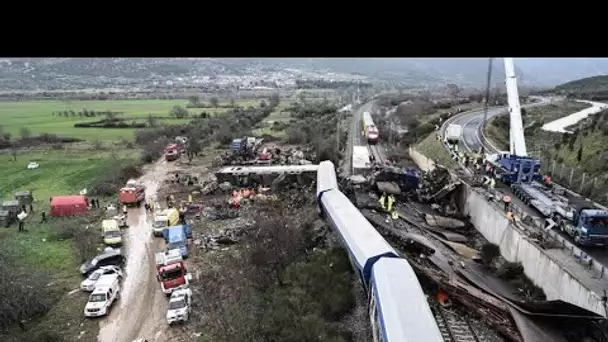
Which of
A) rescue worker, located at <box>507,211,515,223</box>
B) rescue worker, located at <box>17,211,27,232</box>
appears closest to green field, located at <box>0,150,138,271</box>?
rescue worker, located at <box>17,211,27,232</box>

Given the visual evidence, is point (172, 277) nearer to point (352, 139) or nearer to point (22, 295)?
point (22, 295)

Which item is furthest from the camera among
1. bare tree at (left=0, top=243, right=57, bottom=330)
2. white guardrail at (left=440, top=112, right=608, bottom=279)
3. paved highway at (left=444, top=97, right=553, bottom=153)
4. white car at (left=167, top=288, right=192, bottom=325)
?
paved highway at (left=444, top=97, right=553, bottom=153)

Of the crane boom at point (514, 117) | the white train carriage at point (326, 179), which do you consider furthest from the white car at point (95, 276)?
the crane boom at point (514, 117)

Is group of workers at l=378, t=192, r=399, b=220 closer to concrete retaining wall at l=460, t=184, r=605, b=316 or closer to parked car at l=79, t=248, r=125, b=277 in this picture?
concrete retaining wall at l=460, t=184, r=605, b=316

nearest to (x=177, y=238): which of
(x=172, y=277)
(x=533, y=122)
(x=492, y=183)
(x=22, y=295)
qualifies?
(x=172, y=277)

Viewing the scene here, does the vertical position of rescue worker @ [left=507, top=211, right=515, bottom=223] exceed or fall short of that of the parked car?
it exceeds it
